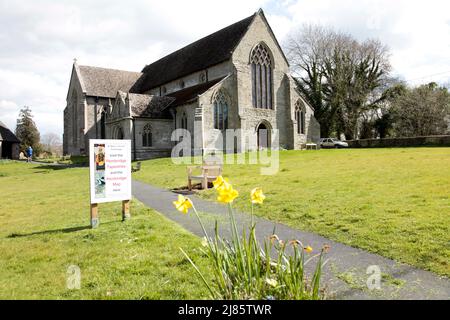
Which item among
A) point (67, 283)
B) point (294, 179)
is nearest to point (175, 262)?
point (67, 283)

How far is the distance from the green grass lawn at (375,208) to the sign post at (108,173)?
11.4 ft

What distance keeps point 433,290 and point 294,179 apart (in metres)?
9.87

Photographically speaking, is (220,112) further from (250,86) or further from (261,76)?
(261,76)

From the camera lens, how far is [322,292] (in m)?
3.78

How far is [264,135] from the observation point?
33.6 metres

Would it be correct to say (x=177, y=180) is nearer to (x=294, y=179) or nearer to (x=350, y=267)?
(x=294, y=179)

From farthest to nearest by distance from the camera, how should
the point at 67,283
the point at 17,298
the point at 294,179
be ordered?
the point at 294,179 < the point at 67,283 < the point at 17,298

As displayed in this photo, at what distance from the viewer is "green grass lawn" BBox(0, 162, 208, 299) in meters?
4.20

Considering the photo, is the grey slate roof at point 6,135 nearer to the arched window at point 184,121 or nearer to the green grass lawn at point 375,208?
the arched window at point 184,121

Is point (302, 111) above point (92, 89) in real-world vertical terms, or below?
below

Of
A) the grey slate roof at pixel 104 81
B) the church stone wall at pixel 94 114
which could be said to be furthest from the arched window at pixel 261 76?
the grey slate roof at pixel 104 81

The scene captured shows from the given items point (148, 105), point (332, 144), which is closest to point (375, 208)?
point (148, 105)

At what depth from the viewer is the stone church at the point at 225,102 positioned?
30.7 metres

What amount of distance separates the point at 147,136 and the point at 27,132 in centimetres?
3490
